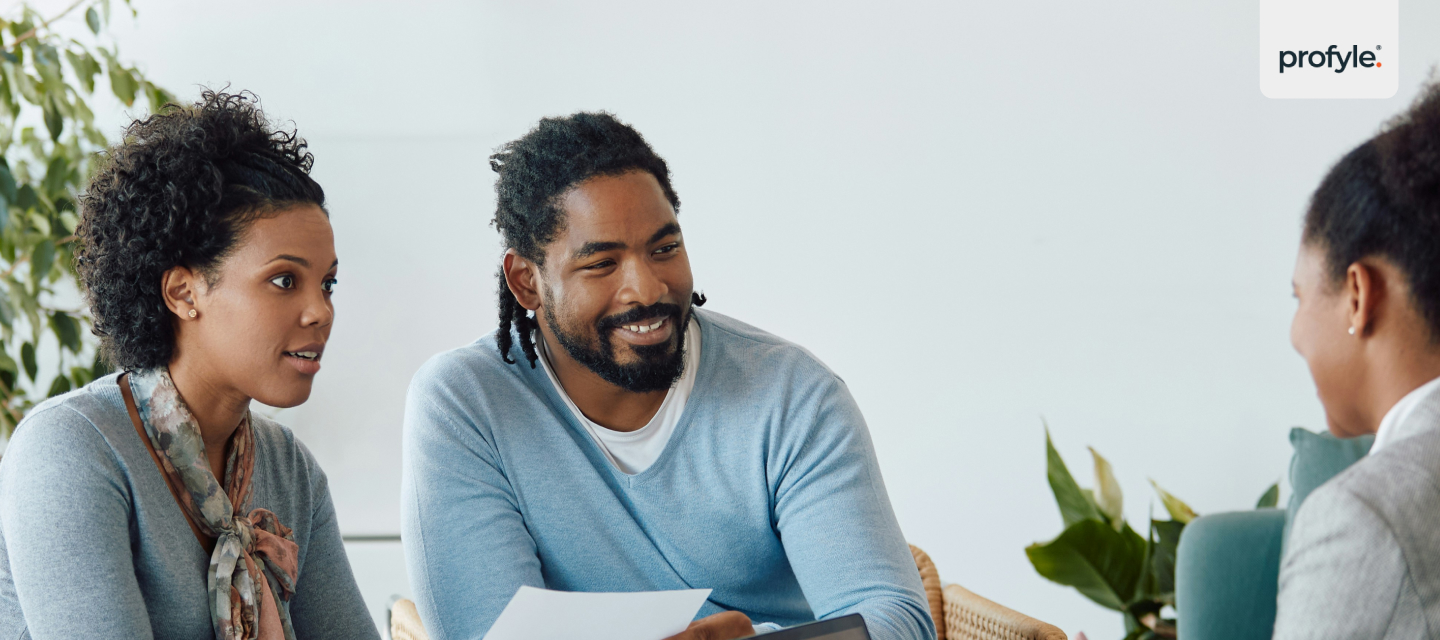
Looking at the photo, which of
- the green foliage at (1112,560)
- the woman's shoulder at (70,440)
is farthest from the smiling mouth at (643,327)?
the green foliage at (1112,560)

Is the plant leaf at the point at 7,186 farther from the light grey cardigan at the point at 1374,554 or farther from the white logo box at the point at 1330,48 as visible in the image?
the white logo box at the point at 1330,48

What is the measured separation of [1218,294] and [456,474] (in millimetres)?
1940

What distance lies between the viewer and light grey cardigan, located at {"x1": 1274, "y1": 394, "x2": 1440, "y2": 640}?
70 centimetres

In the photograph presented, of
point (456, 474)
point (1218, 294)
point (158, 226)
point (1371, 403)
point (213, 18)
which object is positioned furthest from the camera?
point (213, 18)

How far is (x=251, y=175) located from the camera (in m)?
1.23

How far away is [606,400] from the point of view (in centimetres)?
150

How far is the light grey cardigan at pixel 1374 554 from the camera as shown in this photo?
0.70 metres

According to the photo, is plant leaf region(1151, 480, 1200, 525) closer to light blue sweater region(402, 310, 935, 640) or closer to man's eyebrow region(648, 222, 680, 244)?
light blue sweater region(402, 310, 935, 640)

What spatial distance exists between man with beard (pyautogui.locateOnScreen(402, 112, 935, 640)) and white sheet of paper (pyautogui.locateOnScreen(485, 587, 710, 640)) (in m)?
0.22

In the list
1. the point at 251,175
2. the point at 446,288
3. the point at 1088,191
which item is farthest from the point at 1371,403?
the point at 446,288

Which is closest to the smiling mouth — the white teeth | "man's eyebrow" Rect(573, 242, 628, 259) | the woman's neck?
the white teeth

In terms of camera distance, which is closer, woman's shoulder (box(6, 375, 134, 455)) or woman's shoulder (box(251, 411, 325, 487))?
woman's shoulder (box(6, 375, 134, 455))

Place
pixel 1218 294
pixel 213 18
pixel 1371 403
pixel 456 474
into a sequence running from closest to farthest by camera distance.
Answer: pixel 1371 403 → pixel 456 474 → pixel 1218 294 → pixel 213 18

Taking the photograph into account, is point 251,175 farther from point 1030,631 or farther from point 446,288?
point 446,288
